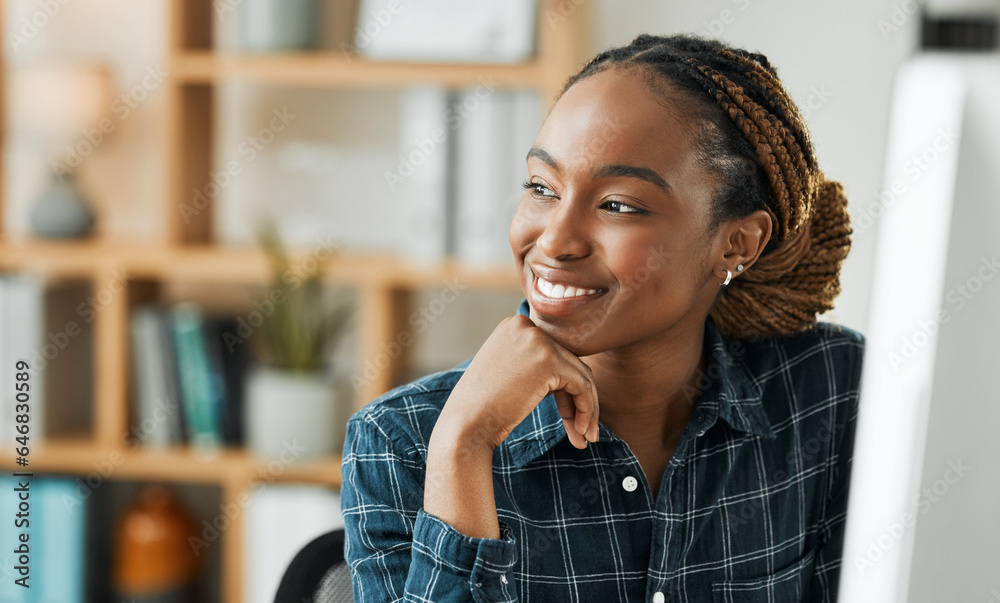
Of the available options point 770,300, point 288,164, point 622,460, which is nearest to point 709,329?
point 770,300

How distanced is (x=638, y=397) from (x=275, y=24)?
4.95 ft

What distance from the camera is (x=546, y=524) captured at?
1050mm

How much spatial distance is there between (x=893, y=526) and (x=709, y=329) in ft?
3.27

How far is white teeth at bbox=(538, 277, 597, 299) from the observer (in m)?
1.00

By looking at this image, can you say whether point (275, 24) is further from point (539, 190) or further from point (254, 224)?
point (539, 190)

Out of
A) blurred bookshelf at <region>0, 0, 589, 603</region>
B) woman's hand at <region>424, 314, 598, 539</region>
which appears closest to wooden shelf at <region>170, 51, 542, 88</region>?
blurred bookshelf at <region>0, 0, 589, 603</region>

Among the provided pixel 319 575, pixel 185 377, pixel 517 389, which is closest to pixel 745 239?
pixel 517 389

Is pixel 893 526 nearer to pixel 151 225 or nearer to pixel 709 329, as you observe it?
pixel 709 329

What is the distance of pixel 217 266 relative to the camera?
2.20 m

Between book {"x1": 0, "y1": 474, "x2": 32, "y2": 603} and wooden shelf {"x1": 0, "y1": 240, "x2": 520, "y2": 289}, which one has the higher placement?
wooden shelf {"x1": 0, "y1": 240, "x2": 520, "y2": 289}

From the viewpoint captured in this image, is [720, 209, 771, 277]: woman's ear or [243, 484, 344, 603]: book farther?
[243, 484, 344, 603]: book

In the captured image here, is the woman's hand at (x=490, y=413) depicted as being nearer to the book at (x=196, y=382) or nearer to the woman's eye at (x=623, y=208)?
the woman's eye at (x=623, y=208)

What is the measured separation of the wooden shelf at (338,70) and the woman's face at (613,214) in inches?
42.9

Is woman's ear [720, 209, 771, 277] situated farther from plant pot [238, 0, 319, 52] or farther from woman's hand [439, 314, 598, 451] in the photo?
plant pot [238, 0, 319, 52]
